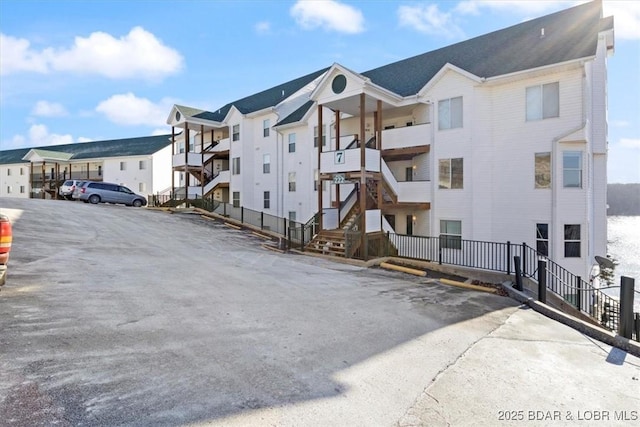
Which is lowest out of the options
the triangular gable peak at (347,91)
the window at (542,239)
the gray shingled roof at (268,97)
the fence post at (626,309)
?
the fence post at (626,309)

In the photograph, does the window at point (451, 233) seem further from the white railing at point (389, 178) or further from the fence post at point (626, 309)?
the fence post at point (626, 309)

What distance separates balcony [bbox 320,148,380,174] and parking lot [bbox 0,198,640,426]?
870 centimetres

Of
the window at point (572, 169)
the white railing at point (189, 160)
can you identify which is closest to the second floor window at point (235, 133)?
the white railing at point (189, 160)

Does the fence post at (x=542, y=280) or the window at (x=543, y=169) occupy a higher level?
the window at (x=543, y=169)

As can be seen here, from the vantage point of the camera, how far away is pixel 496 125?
58.5 ft

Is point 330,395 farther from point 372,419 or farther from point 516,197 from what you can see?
point 516,197

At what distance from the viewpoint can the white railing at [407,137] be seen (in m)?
19.8

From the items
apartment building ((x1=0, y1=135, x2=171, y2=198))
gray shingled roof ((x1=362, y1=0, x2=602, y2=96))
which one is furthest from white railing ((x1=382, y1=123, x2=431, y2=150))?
apartment building ((x1=0, y1=135, x2=171, y2=198))

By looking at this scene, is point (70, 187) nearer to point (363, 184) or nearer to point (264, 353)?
point (363, 184)

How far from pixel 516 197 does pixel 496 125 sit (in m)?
3.64

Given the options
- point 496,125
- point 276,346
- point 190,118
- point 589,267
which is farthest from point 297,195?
point 276,346

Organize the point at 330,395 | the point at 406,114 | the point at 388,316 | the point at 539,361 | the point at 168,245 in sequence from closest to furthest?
the point at 330,395
the point at 539,361
the point at 388,316
the point at 168,245
the point at 406,114

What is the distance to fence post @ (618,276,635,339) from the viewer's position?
7.82 metres

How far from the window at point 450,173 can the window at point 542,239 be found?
13.6 feet
